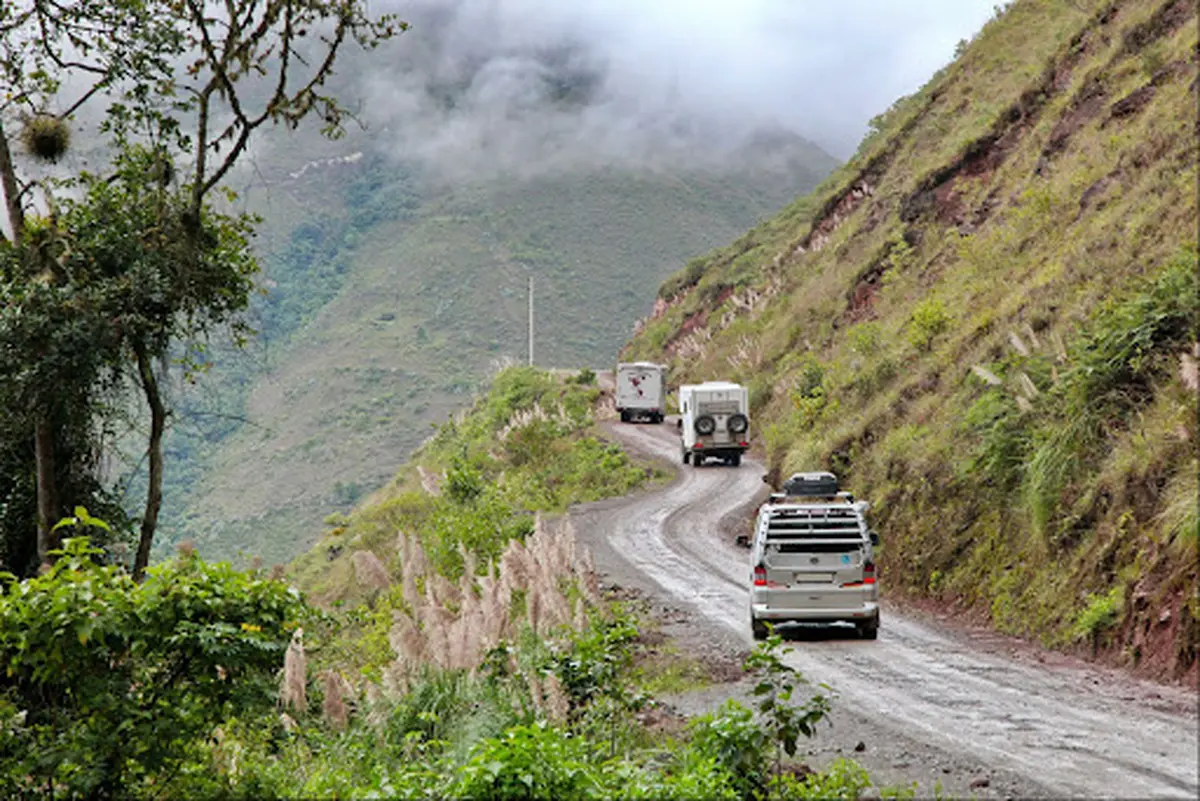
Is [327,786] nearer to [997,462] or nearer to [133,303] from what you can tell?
[133,303]

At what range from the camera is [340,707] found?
10586 mm

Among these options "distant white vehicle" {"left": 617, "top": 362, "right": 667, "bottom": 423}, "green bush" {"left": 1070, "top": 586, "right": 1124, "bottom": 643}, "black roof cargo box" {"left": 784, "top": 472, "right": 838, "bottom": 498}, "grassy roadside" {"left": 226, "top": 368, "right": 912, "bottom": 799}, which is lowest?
"grassy roadside" {"left": 226, "top": 368, "right": 912, "bottom": 799}

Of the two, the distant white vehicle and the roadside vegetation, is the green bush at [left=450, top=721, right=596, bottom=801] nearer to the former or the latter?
the roadside vegetation

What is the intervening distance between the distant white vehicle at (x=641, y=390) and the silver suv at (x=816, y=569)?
41589mm

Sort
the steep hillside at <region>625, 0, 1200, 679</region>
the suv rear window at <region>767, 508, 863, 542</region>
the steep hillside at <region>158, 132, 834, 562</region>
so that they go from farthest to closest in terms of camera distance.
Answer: the steep hillside at <region>158, 132, 834, 562</region> < the suv rear window at <region>767, 508, 863, 542</region> < the steep hillside at <region>625, 0, 1200, 679</region>

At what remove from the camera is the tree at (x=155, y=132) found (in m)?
19.0

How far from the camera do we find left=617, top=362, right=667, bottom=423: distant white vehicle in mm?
57562

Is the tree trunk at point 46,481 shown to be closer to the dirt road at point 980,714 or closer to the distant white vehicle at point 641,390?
the dirt road at point 980,714

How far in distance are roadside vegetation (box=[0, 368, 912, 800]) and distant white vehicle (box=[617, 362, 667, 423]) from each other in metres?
44.1

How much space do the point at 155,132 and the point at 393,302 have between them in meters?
111

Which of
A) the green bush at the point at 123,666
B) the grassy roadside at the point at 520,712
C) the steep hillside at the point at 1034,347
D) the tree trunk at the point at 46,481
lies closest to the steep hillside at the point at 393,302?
the steep hillside at the point at 1034,347

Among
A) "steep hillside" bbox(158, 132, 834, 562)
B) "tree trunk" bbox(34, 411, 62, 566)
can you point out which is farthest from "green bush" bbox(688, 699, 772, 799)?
"steep hillside" bbox(158, 132, 834, 562)

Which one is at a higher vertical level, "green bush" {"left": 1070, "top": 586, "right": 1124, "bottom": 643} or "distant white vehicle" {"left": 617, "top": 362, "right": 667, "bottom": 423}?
"distant white vehicle" {"left": 617, "top": 362, "right": 667, "bottom": 423}

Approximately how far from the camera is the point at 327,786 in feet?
32.8
